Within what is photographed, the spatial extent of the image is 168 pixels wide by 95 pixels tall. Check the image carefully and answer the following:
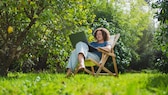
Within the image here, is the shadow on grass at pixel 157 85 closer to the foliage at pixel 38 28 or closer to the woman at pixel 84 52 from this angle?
the woman at pixel 84 52

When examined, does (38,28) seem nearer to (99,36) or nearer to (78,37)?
(78,37)

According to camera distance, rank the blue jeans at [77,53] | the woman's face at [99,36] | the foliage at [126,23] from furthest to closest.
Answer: the foliage at [126,23] < the woman's face at [99,36] < the blue jeans at [77,53]

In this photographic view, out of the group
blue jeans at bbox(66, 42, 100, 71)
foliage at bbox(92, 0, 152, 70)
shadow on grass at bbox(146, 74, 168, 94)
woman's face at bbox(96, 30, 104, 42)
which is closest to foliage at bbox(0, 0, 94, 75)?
woman's face at bbox(96, 30, 104, 42)

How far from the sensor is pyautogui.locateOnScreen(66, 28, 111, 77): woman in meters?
4.99

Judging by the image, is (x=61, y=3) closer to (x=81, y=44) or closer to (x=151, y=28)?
(x=81, y=44)

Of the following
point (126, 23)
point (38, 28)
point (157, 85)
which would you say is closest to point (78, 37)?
point (38, 28)

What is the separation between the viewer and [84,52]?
513 cm

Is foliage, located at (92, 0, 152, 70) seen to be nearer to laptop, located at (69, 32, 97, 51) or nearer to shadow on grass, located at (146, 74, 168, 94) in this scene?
laptop, located at (69, 32, 97, 51)

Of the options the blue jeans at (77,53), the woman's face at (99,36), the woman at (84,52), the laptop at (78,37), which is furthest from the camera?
the woman's face at (99,36)

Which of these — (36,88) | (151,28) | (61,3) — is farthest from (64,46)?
(151,28)

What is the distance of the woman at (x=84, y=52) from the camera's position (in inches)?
197

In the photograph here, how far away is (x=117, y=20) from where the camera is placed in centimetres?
1395

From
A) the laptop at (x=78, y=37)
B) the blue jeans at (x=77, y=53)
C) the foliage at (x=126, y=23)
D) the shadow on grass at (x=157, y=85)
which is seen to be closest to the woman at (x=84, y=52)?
the blue jeans at (x=77, y=53)

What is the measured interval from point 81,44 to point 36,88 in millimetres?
2634
